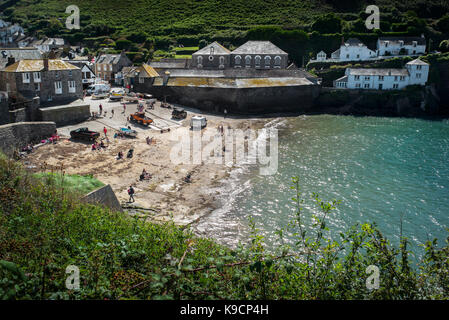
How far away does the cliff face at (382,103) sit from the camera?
2034 inches

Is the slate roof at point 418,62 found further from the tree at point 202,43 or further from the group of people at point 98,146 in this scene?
the group of people at point 98,146

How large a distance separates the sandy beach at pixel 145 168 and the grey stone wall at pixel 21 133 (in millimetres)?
1322

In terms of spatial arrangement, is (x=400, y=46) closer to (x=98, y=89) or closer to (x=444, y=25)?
(x=444, y=25)

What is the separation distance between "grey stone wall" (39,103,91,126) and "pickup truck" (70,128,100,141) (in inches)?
157

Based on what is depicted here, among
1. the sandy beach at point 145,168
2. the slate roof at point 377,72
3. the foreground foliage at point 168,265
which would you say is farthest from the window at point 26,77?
the slate roof at point 377,72

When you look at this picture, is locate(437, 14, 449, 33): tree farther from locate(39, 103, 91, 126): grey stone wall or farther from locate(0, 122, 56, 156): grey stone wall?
locate(0, 122, 56, 156): grey stone wall

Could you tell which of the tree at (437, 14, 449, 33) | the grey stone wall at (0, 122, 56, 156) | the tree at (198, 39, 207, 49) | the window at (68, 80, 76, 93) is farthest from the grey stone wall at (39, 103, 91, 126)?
the tree at (437, 14, 449, 33)

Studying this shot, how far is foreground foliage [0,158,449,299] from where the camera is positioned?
647 cm

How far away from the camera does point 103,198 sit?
18062 millimetres

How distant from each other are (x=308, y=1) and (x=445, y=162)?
89.3 m

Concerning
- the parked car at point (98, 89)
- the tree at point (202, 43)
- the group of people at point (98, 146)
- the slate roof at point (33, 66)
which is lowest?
the group of people at point (98, 146)

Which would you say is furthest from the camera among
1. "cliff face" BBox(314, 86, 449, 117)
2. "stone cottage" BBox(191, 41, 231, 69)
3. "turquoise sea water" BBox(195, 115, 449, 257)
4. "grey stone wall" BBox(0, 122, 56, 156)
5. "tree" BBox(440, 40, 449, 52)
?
"tree" BBox(440, 40, 449, 52)

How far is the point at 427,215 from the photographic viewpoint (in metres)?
22.5
